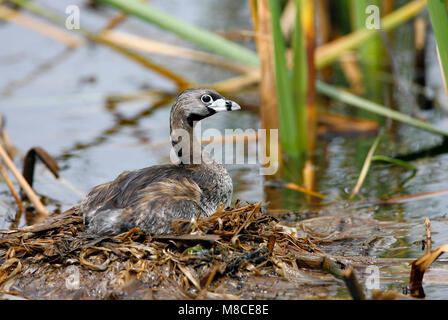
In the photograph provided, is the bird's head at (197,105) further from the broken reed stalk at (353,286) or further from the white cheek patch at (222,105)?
the broken reed stalk at (353,286)

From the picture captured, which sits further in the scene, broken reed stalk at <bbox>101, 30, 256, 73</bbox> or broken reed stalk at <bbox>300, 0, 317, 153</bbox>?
broken reed stalk at <bbox>101, 30, 256, 73</bbox>

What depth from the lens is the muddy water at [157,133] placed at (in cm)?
571

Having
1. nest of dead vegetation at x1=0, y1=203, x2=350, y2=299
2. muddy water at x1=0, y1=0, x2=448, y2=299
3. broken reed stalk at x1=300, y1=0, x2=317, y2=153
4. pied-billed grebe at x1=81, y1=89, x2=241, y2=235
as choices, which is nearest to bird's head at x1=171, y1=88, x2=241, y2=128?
pied-billed grebe at x1=81, y1=89, x2=241, y2=235

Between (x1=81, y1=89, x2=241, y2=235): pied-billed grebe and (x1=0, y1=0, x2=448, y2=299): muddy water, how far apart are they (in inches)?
35.8

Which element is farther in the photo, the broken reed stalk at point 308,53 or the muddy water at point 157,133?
the broken reed stalk at point 308,53

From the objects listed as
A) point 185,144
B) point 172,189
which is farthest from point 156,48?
point 172,189

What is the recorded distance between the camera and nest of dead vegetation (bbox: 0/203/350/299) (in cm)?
433

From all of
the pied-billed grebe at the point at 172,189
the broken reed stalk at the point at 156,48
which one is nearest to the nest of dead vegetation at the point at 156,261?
the pied-billed grebe at the point at 172,189

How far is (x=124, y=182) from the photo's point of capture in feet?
16.3

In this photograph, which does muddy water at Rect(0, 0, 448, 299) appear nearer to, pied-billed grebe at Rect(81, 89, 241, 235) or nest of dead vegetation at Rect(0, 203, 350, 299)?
nest of dead vegetation at Rect(0, 203, 350, 299)

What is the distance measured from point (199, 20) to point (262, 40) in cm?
617

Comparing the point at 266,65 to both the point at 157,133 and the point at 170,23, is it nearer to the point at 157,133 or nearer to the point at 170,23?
the point at 170,23

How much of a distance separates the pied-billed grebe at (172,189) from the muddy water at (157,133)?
0.91 metres
